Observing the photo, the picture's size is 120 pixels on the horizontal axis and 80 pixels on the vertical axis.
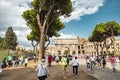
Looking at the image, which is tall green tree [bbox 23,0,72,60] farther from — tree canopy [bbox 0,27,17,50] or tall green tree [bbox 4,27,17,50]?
tree canopy [bbox 0,27,17,50]

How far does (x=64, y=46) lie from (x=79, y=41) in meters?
12.9

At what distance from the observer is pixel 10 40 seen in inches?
3976

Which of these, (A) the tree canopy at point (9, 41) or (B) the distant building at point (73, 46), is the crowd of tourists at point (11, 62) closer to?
(A) the tree canopy at point (9, 41)

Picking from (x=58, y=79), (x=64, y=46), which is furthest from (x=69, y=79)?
(x=64, y=46)

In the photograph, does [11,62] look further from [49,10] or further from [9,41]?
[9,41]

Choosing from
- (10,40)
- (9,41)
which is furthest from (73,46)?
(9,41)

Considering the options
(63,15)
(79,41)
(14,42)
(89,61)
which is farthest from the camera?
(79,41)

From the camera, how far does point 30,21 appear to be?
150 feet

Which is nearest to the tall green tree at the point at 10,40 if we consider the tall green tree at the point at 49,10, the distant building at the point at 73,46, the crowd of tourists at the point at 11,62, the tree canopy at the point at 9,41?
the tree canopy at the point at 9,41

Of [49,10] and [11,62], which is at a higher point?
[49,10]

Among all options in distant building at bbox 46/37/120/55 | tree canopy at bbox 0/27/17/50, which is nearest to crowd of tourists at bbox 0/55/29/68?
tree canopy at bbox 0/27/17/50

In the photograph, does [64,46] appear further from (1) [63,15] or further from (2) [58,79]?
(2) [58,79]

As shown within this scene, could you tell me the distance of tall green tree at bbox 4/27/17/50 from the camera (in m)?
97.5

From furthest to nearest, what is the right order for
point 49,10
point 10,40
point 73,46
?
point 73,46
point 10,40
point 49,10
